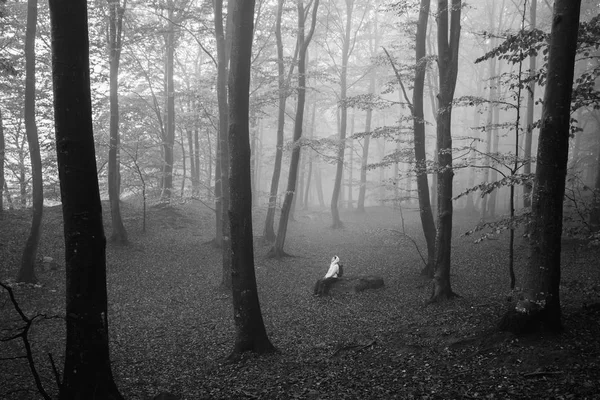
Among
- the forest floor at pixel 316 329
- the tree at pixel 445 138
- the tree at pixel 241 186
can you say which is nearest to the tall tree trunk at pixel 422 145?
the forest floor at pixel 316 329

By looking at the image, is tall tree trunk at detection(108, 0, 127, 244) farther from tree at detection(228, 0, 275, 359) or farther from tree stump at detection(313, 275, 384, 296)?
tree at detection(228, 0, 275, 359)

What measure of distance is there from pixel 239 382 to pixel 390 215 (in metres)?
24.7

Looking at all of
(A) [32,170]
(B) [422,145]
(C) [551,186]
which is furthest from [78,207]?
(B) [422,145]

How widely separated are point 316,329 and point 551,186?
216 inches

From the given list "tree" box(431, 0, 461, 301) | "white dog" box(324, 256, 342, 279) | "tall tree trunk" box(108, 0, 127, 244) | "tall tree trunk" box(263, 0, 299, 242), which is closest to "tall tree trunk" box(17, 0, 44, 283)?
"tall tree trunk" box(108, 0, 127, 244)

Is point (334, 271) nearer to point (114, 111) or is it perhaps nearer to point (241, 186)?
point (241, 186)

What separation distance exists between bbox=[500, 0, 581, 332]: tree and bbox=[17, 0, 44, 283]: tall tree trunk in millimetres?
12954

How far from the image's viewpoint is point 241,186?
6.64 metres

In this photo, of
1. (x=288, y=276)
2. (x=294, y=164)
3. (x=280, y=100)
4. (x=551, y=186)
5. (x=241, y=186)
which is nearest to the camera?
(x=551, y=186)

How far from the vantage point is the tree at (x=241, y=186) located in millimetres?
6566

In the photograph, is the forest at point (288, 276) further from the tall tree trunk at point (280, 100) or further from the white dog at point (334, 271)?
the white dog at point (334, 271)

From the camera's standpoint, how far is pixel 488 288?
10.0 metres

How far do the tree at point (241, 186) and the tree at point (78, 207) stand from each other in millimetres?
2470

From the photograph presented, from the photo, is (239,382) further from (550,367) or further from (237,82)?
(237,82)
